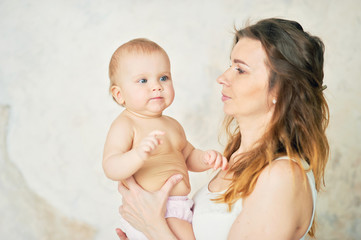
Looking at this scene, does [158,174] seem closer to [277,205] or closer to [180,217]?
[180,217]

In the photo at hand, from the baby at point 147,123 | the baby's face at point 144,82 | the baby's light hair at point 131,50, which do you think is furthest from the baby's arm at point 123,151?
the baby's light hair at point 131,50

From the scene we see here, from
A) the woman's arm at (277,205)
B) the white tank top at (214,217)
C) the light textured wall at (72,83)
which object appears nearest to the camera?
the woman's arm at (277,205)

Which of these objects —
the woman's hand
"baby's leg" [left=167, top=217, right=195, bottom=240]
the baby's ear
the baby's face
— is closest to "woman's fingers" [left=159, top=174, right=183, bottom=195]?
the woman's hand

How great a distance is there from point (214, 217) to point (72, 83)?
7.51 feet

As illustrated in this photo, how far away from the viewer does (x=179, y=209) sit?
215 cm

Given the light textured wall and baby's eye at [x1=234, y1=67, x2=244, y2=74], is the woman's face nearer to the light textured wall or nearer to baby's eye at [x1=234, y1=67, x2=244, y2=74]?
baby's eye at [x1=234, y1=67, x2=244, y2=74]

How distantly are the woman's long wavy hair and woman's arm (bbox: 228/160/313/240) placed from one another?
0.09 meters

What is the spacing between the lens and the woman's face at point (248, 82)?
2.05 metres

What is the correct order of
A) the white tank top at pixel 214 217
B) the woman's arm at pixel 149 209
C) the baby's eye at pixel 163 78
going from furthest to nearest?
the baby's eye at pixel 163 78 → the woman's arm at pixel 149 209 → the white tank top at pixel 214 217

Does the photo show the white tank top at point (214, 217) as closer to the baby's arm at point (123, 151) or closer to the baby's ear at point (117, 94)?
the baby's arm at point (123, 151)

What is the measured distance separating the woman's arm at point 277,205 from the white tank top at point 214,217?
6 centimetres

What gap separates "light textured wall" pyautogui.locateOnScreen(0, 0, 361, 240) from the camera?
3.86m

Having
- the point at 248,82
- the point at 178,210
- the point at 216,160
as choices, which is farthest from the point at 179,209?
the point at 248,82

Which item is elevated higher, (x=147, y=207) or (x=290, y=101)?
(x=290, y=101)
